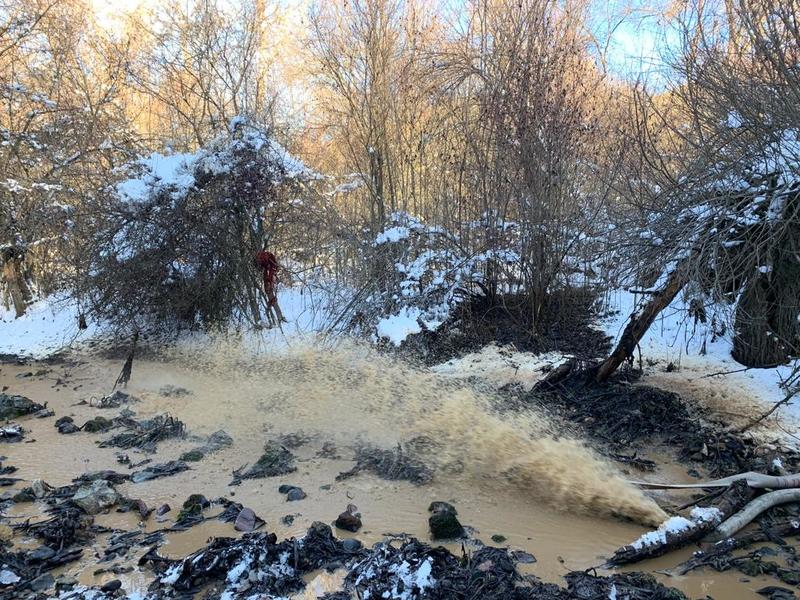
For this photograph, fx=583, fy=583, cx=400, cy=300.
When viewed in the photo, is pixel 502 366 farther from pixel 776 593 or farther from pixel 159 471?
pixel 776 593

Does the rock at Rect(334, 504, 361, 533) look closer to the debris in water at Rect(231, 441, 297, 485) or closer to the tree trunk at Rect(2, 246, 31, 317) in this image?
the debris in water at Rect(231, 441, 297, 485)

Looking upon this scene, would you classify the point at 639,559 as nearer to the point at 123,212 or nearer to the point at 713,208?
the point at 713,208

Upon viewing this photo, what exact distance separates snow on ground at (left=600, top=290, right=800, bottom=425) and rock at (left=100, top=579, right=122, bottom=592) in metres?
7.03

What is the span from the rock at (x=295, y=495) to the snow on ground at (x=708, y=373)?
5322mm

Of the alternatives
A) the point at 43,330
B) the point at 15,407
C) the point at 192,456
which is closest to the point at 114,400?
the point at 15,407

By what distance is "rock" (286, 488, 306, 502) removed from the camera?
245 inches

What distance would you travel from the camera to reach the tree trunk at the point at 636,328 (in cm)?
820

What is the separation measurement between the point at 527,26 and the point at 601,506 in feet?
31.9

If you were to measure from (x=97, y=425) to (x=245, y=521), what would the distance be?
4.32 metres

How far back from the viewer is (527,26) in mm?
11789

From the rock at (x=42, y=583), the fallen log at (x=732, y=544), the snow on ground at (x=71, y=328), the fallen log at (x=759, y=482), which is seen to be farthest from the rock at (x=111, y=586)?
the snow on ground at (x=71, y=328)

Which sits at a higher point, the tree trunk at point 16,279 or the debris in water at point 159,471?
the tree trunk at point 16,279

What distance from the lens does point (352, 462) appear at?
7.18 meters

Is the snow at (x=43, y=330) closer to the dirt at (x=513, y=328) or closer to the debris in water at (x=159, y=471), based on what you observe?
the debris in water at (x=159, y=471)
